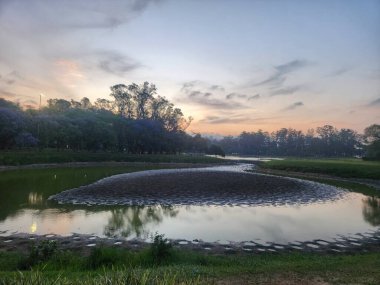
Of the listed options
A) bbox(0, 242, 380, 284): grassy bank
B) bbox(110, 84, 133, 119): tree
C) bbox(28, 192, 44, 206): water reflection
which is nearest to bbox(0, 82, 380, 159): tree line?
bbox(110, 84, 133, 119): tree

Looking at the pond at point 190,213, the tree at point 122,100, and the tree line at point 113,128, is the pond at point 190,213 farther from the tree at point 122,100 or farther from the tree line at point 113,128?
the tree at point 122,100

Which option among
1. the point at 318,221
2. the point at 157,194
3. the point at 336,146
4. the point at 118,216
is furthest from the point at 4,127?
the point at 336,146

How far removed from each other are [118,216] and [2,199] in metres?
12.9

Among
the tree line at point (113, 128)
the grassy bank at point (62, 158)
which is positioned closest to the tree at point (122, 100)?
the tree line at point (113, 128)

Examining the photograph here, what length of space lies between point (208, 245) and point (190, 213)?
28.5 ft

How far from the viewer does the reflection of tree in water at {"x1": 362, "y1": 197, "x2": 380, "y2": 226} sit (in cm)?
2470

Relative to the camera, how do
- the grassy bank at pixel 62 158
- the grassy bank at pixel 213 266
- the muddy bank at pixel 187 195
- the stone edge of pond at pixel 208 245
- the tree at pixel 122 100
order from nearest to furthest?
1. the grassy bank at pixel 213 266
2. the stone edge of pond at pixel 208 245
3. the muddy bank at pixel 187 195
4. the grassy bank at pixel 62 158
5. the tree at pixel 122 100

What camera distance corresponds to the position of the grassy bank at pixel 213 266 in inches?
417

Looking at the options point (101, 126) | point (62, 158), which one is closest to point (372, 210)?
point (62, 158)

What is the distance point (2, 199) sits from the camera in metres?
29.5

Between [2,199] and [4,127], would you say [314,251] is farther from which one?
[4,127]

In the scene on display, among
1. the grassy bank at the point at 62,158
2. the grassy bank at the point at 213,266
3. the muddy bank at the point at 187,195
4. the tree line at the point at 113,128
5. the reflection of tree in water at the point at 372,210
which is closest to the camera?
the grassy bank at the point at 213,266

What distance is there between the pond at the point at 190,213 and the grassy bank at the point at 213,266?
176 inches

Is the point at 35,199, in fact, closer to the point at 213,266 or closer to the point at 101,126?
the point at 213,266
